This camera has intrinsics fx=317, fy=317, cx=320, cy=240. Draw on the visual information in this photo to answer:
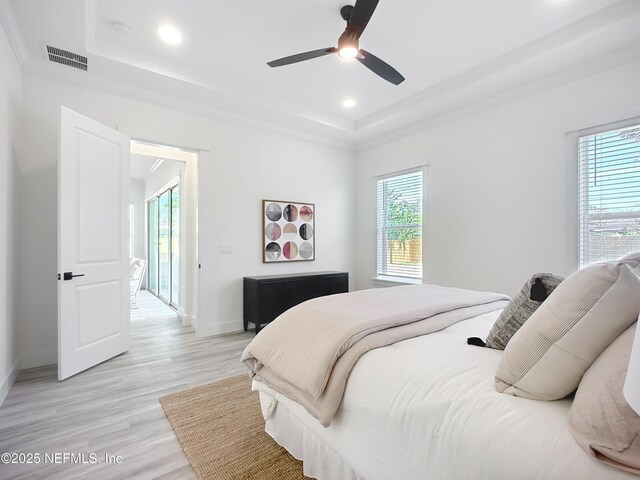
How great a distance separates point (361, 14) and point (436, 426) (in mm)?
2333

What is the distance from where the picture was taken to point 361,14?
2078 millimetres

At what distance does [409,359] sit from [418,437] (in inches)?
11.0

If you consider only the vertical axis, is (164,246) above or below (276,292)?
above

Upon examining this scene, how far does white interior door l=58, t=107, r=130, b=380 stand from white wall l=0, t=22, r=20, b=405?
1.06ft

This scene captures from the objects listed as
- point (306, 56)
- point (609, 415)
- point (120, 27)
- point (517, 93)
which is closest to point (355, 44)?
point (306, 56)

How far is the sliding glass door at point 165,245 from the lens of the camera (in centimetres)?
552

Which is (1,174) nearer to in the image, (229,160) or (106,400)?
(106,400)

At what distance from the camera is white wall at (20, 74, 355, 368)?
2928mm

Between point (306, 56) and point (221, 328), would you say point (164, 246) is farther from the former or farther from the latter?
point (306, 56)

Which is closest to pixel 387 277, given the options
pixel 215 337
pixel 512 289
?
pixel 512 289

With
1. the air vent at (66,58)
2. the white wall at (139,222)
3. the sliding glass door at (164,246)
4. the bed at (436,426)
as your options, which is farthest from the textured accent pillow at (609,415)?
the white wall at (139,222)

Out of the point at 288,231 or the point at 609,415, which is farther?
the point at 288,231

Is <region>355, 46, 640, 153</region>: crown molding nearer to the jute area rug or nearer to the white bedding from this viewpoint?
the white bedding

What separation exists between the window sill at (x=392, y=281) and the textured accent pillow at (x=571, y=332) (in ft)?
11.1
